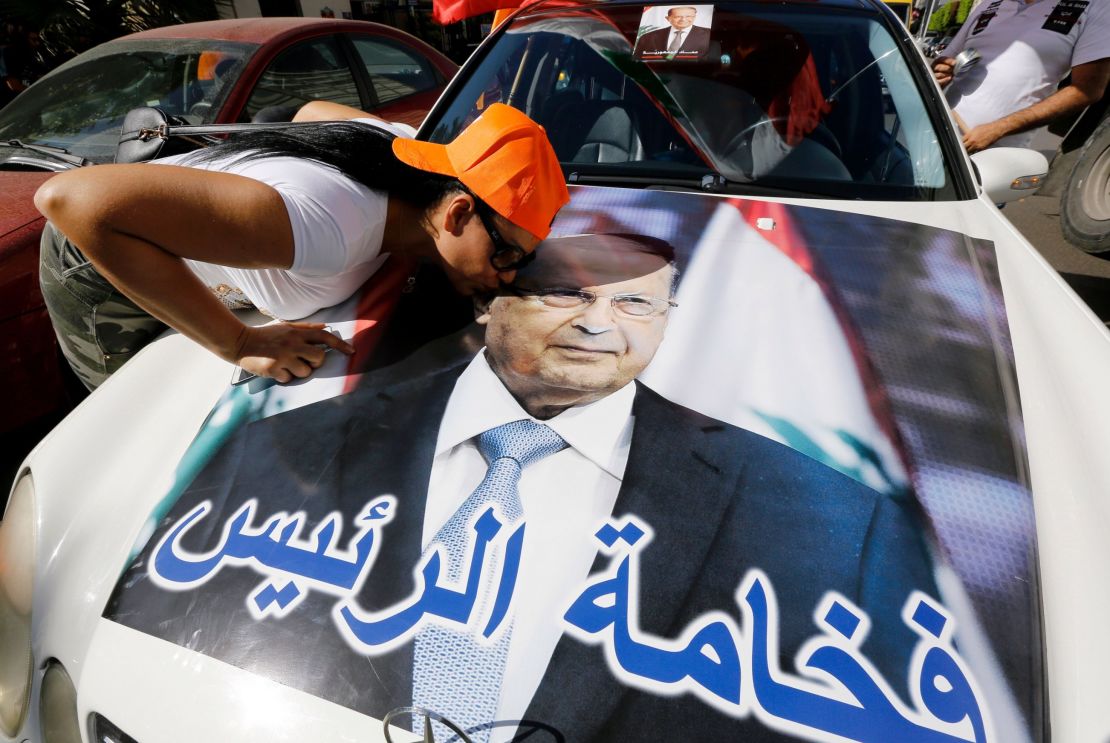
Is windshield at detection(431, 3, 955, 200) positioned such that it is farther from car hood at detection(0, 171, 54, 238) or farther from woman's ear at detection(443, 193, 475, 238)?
car hood at detection(0, 171, 54, 238)

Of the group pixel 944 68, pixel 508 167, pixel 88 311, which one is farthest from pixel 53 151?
pixel 944 68

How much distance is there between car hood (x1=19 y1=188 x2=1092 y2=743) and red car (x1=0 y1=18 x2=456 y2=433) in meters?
1.37

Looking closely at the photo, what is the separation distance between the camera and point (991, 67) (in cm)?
309

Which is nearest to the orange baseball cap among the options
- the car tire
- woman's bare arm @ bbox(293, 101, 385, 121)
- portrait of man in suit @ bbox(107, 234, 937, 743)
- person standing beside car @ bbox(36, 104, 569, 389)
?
person standing beside car @ bbox(36, 104, 569, 389)

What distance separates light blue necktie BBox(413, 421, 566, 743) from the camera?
0.85 m

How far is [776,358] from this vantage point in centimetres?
124

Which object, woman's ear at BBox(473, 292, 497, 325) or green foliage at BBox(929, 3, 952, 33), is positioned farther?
green foliage at BBox(929, 3, 952, 33)

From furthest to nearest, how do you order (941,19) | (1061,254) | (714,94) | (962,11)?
(941,19) < (962,11) < (1061,254) < (714,94)

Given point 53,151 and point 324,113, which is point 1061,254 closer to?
point 324,113

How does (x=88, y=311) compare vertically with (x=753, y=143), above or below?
below

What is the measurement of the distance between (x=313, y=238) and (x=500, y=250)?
1.25 ft

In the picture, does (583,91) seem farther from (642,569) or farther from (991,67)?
(991,67)

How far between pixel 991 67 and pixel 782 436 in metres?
2.99

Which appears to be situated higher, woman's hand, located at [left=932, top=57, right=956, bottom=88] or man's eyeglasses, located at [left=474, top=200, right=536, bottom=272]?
man's eyeglasses, located at [left=474, top=200, right=536, bottom=272]
